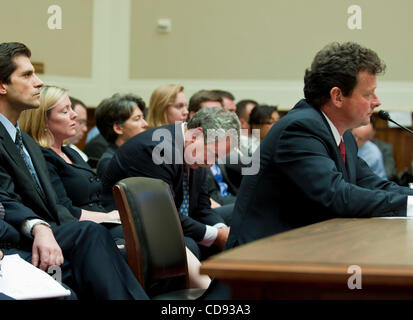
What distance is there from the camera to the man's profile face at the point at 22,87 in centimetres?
281

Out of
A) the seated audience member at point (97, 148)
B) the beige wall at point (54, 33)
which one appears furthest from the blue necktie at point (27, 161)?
the beige wall at point (54, 33)

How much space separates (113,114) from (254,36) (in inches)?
144

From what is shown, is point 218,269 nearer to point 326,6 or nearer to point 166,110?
point 166,110

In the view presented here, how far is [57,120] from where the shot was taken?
3391 millimetres

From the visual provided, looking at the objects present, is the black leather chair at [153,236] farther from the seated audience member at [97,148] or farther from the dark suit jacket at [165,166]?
the seated audience member at [97,148]

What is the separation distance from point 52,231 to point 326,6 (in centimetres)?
546

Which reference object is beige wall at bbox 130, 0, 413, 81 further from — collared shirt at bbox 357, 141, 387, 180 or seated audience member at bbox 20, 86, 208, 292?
seated audience member at bbox 20, 86, 208, 292

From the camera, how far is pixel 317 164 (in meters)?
2.07

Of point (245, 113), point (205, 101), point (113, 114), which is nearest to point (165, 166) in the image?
point (113, 114)

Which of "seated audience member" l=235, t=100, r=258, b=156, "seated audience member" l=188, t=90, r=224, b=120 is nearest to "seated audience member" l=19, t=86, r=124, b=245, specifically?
"seated audience member" l=188, t=90, r=224, b=120

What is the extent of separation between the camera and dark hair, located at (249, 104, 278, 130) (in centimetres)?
556

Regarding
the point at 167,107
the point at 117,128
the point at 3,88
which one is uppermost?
the point at 3,88

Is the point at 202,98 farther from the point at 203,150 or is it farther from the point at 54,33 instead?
the point at 54,33
